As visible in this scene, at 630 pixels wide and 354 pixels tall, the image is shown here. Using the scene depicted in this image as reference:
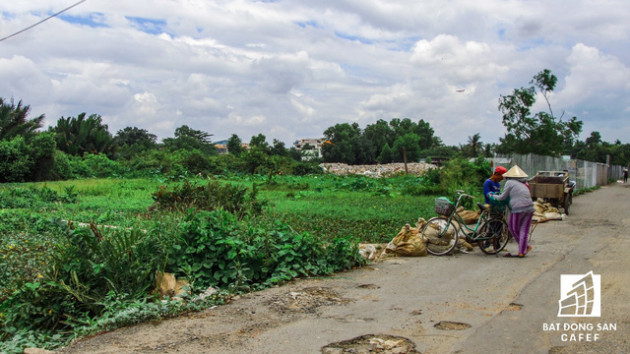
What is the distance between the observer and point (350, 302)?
250 inches

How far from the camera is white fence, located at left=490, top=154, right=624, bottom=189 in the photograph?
2159 centimetres

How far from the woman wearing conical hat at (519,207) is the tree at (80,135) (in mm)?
45372

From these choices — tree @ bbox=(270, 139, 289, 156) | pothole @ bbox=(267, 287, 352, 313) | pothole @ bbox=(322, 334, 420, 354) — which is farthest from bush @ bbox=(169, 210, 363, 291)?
tree @ bbox=(270, 139, 289, 156)

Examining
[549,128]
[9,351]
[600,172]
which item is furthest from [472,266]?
[600,172]

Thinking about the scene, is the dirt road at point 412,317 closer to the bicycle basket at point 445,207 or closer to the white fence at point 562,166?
the bicycle basket at point 445,207

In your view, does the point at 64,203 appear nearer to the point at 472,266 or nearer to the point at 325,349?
the point at 472,266

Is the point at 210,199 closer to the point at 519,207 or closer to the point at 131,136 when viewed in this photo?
the point at 519,207

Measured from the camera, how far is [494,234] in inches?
376

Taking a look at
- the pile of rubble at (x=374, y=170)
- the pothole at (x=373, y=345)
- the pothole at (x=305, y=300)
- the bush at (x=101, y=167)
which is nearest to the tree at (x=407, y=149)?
the pile of rubble at (x=374, y=170)

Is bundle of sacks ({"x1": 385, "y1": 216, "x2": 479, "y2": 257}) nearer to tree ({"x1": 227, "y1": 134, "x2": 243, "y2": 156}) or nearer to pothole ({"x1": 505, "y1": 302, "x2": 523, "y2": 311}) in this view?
pothole ({"x1": 505, "y1": 302, "x2": 523, "y2": 311})

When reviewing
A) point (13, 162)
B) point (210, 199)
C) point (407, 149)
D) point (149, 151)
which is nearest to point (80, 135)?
point (149, 151)

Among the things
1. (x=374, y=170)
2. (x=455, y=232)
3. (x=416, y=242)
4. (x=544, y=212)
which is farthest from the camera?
(x=374, y=170)

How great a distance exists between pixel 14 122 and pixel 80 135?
40.5ft

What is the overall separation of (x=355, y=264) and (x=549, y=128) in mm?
29669
